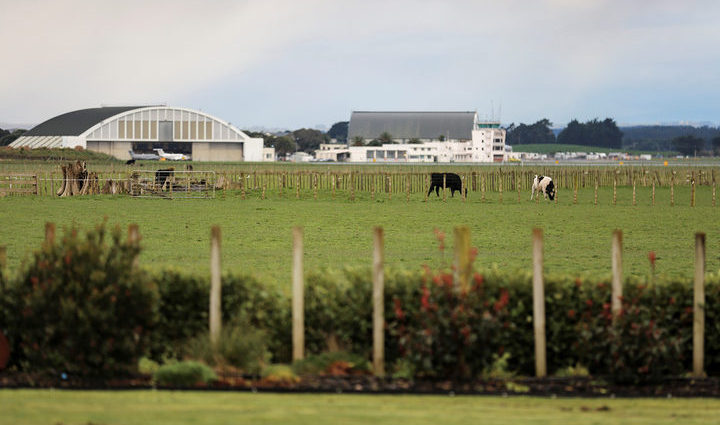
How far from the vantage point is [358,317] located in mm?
9500

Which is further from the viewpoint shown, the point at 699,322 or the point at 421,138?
the point at 421,138

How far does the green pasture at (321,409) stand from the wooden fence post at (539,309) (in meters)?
Result: 0.87

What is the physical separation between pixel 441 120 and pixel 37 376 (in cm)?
17180

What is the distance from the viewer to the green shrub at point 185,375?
28.4 ft

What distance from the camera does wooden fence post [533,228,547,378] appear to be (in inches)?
365

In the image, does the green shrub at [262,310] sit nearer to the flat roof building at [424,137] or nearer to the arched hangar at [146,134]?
the arched hangar at [146,134]

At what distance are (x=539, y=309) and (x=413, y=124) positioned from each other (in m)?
175

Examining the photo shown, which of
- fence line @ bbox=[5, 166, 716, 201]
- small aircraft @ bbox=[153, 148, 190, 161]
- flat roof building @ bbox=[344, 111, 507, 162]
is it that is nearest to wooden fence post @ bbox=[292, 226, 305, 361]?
fence line @ bbox=[5, 166, 716, 201]

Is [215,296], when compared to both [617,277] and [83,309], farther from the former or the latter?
[617,277]

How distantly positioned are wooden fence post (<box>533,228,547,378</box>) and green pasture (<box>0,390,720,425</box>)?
87 centimetres

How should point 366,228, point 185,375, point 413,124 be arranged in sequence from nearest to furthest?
point 185,375 < point 366,228 < point 413,124

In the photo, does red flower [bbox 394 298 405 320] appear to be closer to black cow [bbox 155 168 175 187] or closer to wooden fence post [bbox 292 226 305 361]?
wooden fence post [bbox 292 226 305 361]

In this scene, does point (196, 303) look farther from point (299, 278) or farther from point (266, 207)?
point (266, 207)

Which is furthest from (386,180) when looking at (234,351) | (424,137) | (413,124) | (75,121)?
(413,124)
